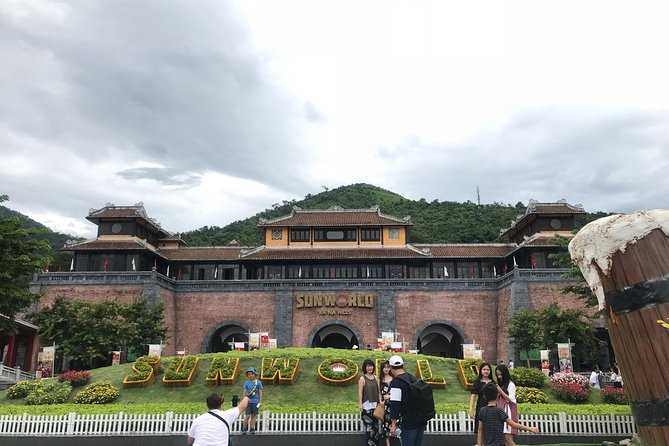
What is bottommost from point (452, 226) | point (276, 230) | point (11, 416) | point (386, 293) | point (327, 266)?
point (11, 416)

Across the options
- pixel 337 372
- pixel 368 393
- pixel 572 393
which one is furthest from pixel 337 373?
pixel 368 393

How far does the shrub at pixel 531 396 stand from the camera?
618 inches

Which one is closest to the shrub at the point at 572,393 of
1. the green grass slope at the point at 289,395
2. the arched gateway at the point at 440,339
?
the green grass slope at the point at 289,395

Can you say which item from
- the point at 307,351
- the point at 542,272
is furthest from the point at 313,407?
the point at 542,272

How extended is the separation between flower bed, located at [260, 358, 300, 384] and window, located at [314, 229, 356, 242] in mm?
20183

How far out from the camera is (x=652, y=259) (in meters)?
5.51

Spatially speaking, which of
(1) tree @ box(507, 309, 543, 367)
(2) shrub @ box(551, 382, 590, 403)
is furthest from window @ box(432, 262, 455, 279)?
(2) shrub @ box(551, 382, 590, 403)

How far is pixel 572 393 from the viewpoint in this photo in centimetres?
1641

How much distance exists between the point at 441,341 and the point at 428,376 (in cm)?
2372

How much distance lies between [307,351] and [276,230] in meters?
18.9

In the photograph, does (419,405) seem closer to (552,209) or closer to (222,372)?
(222,372)

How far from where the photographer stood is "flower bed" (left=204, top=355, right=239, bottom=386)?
18188 mm

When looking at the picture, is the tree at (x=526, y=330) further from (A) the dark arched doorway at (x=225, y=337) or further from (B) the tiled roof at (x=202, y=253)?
(B) the tiled roof at (x=202, y=253)

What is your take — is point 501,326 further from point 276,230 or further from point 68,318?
point 68,318
